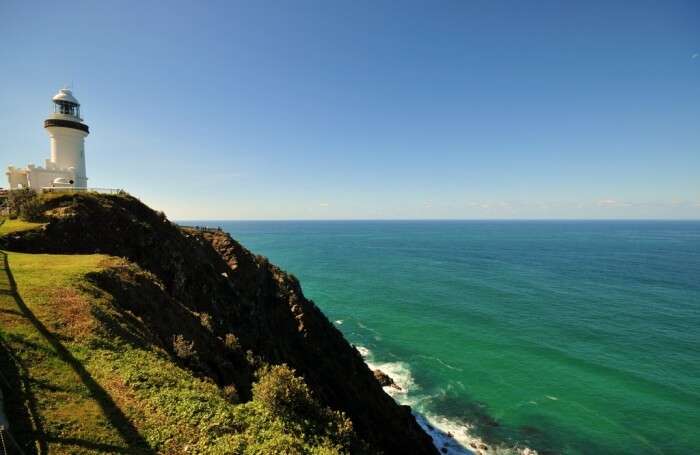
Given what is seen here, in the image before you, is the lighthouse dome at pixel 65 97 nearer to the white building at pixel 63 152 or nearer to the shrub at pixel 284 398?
the white building at pixel 63 152

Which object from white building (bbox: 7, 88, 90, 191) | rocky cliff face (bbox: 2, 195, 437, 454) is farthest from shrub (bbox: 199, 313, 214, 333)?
white building (bbox: 7, 88, 90, 191)

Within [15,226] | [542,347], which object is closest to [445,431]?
[542,347]

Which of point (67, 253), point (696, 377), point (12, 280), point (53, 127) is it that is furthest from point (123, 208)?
point (696, 377)

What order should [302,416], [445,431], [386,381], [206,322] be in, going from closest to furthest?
[302,416] → [206,322] → [445,431] → [386,381]

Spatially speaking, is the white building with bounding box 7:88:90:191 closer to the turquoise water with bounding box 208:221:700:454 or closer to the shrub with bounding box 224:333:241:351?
the shrub with bounding box 224:333:241:351

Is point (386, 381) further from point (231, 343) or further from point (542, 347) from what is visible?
point (542, 347)

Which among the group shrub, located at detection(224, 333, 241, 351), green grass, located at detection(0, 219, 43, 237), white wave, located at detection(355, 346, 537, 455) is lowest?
white wave, located at detection(355, 346, 537, 455)

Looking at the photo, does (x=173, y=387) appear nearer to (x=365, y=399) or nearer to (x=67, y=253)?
(x=67, y=253)
